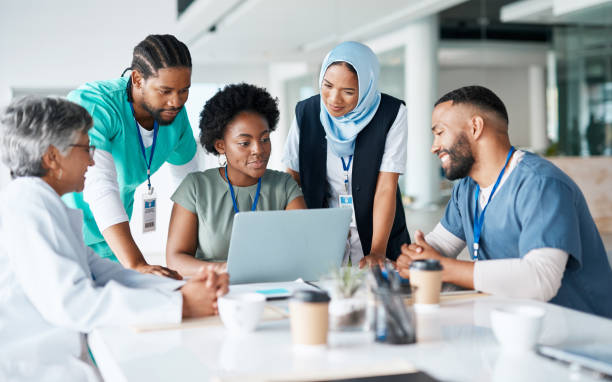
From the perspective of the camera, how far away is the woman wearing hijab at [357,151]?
2.54m

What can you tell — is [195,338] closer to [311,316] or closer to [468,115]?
[311,316]

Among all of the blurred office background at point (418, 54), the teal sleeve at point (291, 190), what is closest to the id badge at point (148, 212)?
the teal sleeve at point (291, 190)

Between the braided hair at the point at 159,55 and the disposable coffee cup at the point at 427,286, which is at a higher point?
the braided hair at the point at 159,55

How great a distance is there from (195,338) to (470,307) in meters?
0.70

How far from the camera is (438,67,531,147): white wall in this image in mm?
8953

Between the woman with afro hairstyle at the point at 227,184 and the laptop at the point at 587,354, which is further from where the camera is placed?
the woman with afro hairstyle at the point at 227,184

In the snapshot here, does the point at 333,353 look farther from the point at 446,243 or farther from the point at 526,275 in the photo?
the point at 446,243

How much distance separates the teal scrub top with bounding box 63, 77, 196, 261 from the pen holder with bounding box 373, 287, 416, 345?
1.43 metres

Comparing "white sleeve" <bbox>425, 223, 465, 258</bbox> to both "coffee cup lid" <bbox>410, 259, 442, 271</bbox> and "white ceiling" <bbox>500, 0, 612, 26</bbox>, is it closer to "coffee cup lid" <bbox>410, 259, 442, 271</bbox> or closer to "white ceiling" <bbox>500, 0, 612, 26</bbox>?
"coffee cup lid" <bbox>410, 259, 442, 271</bbox>

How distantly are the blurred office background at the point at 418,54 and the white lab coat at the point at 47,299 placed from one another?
4.71 metres

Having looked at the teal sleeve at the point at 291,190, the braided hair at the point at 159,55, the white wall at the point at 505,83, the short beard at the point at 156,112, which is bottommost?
the teal sleeve at the point at 291,190

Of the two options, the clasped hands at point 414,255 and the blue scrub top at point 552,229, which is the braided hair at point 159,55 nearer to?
the clasped hands at point 414,255

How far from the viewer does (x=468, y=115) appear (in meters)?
2.07

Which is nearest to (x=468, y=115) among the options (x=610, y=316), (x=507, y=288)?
(x=507, y=288)
